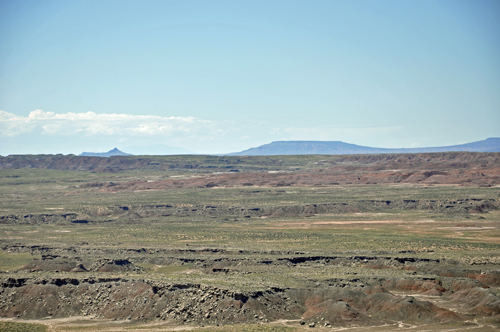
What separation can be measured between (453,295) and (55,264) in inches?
1727

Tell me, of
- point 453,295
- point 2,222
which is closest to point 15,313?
point 453,295

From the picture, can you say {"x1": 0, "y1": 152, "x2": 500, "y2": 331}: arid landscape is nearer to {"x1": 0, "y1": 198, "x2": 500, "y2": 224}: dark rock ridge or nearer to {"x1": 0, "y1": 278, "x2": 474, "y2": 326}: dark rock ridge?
{"x1": 0, "y1": 278, "x2": 474, "y2": 326}: dark rock ridge

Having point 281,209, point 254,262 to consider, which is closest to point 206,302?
point 254,262

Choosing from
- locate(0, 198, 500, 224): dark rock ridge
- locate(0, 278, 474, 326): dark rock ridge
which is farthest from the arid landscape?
locate(0, 198, 500, 224): dark rock ridge

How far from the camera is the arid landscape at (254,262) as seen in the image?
46312 millimetres

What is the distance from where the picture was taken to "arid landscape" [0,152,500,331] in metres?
46.3

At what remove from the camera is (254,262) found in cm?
6600

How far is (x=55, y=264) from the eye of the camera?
64250mm

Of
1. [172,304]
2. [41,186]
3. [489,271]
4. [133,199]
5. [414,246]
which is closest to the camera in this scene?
[172,304]

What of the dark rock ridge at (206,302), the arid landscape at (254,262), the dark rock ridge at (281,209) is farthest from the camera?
the dark rock ridge at (281,209)

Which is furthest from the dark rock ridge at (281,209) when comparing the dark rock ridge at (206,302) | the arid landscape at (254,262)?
the dark rock ridge at (206,302)

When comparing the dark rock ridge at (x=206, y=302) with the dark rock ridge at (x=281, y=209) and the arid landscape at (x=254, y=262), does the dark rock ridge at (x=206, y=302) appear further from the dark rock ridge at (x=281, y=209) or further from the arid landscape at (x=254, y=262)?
the dark rock ridge at (x=281, y=209)

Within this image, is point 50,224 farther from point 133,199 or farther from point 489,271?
point 489,271

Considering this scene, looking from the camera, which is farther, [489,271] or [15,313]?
[489,271]
